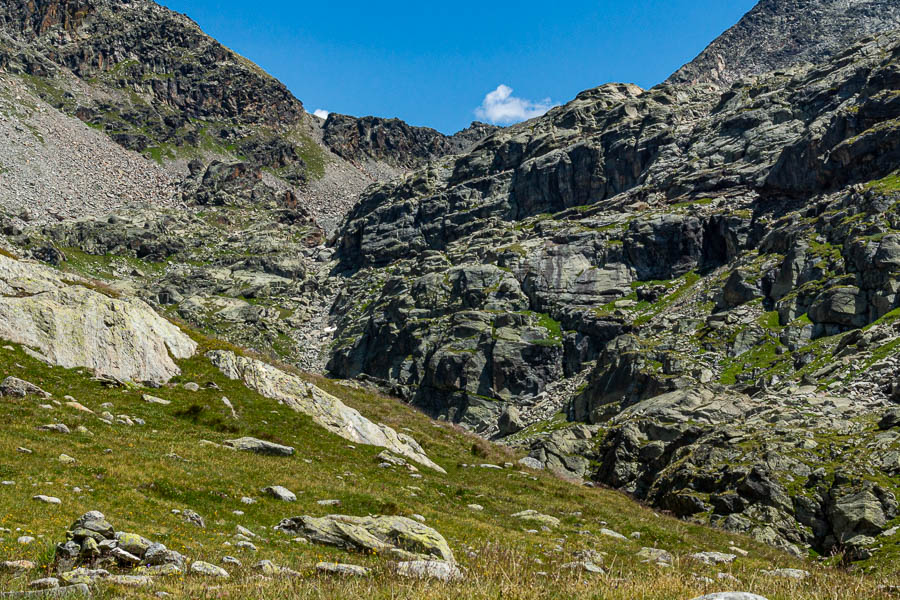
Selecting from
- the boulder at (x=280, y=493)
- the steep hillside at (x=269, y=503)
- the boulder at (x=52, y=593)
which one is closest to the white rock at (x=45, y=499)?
the steep hillside at (x=269, y=503)

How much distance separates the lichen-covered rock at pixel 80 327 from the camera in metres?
32.8

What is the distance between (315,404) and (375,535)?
23.0 meters

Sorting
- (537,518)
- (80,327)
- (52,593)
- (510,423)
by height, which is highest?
(80,327)

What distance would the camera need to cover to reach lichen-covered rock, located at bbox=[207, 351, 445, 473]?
3728 cm

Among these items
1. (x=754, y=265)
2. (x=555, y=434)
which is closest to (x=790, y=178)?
(x=754, y=265)

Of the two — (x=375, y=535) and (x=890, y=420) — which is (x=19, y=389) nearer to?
(x=375, y=535)

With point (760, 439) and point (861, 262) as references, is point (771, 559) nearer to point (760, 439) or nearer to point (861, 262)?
point (760, 439)

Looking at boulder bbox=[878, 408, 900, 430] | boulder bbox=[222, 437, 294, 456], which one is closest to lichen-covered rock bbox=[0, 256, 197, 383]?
boulder bbox=[222, 437, 294, 456]

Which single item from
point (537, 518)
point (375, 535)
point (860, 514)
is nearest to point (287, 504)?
point (375, 535)

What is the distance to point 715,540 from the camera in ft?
97.3

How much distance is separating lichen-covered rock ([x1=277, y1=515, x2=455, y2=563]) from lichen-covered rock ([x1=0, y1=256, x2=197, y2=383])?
22.1 m

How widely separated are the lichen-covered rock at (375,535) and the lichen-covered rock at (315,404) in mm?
18790

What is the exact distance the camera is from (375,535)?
1669 centimetres

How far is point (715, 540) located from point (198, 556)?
26.3m
